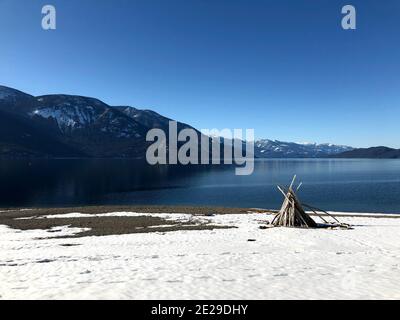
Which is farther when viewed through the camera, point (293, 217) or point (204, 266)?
point (293, 217)

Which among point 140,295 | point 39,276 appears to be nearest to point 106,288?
point 140,295

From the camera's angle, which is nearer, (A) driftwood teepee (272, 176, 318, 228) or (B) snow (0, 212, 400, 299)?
(B) snow (0, 212, 400, 299)

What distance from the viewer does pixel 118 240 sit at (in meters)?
24.7

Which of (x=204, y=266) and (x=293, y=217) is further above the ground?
(x=293, y=217)

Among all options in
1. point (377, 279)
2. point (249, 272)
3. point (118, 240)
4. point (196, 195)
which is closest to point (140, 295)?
point (249, 272)

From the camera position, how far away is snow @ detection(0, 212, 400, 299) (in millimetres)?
12664

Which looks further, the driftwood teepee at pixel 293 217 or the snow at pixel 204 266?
the driftwood teepee at pixel 293 217

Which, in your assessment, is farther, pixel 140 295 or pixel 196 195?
pixel 196 195

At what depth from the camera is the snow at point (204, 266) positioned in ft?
41.5

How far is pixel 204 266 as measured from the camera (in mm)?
16547

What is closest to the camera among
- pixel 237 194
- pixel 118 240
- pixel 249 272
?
pixel 249 272
